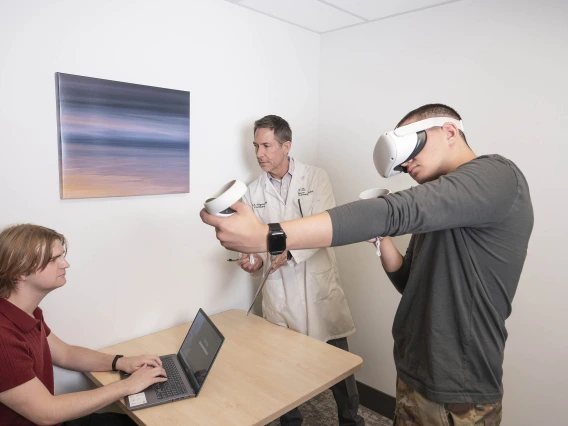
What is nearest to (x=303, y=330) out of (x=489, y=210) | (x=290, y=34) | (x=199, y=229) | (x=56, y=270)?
(x=199, y=229)

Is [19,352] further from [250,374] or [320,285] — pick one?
[320,285]

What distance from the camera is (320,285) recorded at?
2453 millimetres

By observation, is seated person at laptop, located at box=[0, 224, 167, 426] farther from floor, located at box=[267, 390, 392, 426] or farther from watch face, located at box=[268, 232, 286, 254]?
floor, located at box=[267, 390, 392, 426]

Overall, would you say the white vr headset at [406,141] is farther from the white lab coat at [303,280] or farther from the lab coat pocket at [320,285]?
the lab coat pocket at [320,285]

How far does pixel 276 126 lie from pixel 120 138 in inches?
34.0

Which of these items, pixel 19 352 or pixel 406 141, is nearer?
pixel 406 141

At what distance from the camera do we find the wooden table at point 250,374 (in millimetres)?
1474

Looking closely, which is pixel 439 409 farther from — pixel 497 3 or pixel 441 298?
pixel 497 3

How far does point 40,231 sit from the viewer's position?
152 cm

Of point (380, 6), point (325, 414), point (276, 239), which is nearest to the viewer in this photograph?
point (276, 239)

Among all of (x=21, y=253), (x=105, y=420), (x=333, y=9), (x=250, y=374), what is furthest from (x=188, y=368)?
(x=333, y=9)

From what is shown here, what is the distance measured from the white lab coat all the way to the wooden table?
184 millimetres

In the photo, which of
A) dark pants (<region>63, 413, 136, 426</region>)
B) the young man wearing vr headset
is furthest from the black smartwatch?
dark pants (<region>63, 413, 136, 426</region>)

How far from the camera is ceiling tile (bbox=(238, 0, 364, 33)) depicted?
239cm
